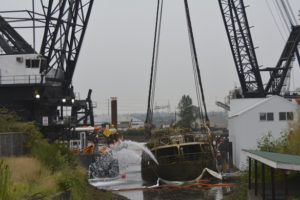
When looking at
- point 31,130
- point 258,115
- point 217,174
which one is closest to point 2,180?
point 31,130

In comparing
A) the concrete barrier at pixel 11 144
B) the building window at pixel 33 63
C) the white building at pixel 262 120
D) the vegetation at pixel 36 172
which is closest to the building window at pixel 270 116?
the white building at pixel 262 120

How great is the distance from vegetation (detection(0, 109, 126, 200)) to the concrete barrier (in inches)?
20.2

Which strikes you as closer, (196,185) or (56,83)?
(196,185)

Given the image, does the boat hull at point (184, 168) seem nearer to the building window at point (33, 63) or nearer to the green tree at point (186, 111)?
the building window at point (33, 63)

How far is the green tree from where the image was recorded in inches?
4488

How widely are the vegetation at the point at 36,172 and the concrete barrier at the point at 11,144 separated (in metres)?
0.51

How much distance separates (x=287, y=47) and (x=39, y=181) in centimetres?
4873

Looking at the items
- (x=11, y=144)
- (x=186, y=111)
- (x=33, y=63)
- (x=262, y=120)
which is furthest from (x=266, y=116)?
(x=186, y=111)

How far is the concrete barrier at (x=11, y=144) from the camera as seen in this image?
1641 cm

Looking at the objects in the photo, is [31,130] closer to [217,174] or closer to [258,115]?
[217,174]

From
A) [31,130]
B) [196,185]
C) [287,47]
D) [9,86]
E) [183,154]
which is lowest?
[196,185]

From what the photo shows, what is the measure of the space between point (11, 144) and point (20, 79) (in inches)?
1096

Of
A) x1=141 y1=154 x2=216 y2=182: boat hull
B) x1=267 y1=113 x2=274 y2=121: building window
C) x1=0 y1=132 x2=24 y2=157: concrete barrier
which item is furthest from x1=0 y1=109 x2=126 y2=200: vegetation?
x1=267 y1=113 x2=274 y2=121: building window

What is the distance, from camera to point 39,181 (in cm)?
1342
